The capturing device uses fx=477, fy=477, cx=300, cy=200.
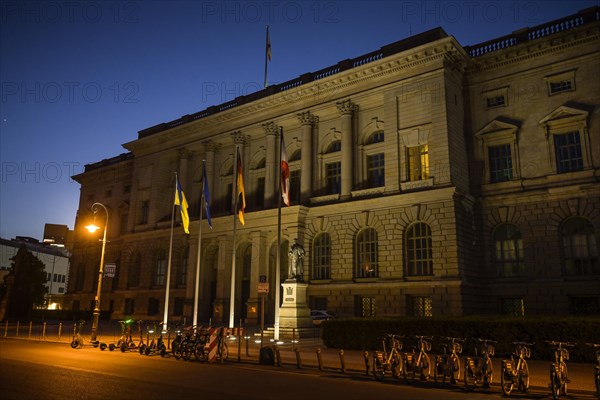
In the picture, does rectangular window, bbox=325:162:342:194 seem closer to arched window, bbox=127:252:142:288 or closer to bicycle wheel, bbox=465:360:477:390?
arched window, bbox=127:252:142:288

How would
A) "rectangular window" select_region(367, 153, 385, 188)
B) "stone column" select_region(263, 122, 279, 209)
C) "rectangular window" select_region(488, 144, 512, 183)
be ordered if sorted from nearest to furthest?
"rectangular window" select_region(488, 144, 512, 183) < "rectangular window" select_region(367, 153, 385, 188) < "stone column" select_region(263, 122, 279, 209)

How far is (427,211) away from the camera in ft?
107

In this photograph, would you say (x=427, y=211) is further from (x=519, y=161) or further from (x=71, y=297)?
(x=71, y=297)

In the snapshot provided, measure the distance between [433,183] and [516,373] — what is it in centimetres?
2184

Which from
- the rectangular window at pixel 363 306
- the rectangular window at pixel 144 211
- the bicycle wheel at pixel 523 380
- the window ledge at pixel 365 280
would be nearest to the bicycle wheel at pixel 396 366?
the bicycle wheel at pixel 523 380

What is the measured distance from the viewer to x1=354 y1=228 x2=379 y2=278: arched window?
3531cm

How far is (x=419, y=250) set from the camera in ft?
109

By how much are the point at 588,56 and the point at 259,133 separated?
27025 mm

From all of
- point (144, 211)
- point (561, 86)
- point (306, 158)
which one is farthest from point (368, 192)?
point (144, 211)

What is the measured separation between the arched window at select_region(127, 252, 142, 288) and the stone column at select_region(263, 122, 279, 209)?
19645mm

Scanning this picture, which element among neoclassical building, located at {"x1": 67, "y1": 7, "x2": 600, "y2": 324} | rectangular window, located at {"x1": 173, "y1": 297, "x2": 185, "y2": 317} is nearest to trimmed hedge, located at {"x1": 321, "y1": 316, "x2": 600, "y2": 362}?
neoclassical building, located at {"x1": 67, "y1": 7, "x2": 600, "y2": 324}

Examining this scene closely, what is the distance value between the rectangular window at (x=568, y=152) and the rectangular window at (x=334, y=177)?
15948 millimetres

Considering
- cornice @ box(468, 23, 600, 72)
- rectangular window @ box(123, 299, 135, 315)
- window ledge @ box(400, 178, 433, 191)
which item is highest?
cornice @ box(468, 23, 600, 72)

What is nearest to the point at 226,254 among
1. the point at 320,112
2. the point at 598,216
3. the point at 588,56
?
the point at 320,112
